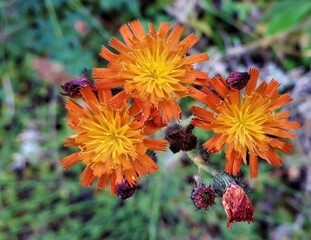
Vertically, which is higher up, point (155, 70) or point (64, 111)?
point (64, 111)

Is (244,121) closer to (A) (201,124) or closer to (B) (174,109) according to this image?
(A) (201,124)

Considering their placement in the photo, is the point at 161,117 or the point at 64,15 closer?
the point at 161,117

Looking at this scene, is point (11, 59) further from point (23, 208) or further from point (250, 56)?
point (250, 56)

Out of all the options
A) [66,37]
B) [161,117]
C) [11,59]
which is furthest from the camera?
[11,59]

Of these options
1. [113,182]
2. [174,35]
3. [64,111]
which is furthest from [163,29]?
[64,111]

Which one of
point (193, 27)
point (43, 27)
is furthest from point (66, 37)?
point (193, 27)

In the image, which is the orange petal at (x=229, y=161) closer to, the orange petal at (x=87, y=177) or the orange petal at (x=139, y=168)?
the orange petal at (x=139, y=168)

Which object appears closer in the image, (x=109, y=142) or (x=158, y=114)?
(x=158, y=114)

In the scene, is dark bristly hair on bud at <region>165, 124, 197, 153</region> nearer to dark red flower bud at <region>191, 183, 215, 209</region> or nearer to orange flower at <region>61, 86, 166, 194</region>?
orange flower at <region>61, 86, 166, 194</region>
